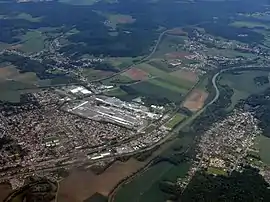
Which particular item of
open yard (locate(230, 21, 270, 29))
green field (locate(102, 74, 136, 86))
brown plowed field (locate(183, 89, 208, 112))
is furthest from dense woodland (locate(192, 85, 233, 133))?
open yard (locate(230, 21, 270, 29))

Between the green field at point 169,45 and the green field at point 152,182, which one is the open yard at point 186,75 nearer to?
the green field at point 169,45

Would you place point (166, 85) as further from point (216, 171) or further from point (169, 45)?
point (216, 171)

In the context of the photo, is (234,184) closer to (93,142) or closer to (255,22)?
(93,142)

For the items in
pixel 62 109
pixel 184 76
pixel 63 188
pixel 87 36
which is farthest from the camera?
pixel 87 36

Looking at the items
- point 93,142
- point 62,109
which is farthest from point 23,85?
point 93,142

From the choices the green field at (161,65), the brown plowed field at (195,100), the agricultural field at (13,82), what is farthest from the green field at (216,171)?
the green field at (161,65)

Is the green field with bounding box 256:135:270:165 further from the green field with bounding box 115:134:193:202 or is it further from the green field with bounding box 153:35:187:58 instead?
the green field with bounding box 153:35:187:58

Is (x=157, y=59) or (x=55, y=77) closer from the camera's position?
(x=55, y=77)
